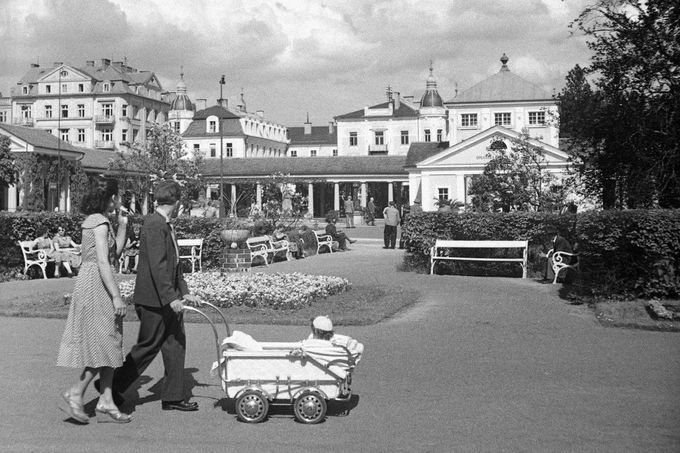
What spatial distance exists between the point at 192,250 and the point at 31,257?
3612 mm

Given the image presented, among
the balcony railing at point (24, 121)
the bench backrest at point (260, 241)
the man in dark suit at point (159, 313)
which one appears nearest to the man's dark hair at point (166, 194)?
the man in dark suit at point (159, 313)

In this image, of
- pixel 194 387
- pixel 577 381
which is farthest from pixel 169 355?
pixel 577 381

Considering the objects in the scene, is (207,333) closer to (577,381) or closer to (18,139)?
(577,381)

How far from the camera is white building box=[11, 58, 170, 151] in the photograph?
329 feet

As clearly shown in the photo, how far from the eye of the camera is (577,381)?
25.3 feet

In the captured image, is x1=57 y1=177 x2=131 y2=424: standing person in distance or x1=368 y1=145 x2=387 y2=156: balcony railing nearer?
x1=57 y1=177 x2=131 y2=424: standing person in distance

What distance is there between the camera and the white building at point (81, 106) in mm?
100312

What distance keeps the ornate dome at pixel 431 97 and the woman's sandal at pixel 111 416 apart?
9721 cm

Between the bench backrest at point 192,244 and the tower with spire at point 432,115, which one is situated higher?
the tower with spire at point 432,115

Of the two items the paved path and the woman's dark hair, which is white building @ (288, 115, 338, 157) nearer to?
the paved path

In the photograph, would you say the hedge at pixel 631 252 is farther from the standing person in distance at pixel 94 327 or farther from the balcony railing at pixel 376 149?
the balcony railing at pixel 376 149

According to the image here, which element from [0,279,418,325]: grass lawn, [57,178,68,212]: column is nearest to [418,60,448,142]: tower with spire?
[57,178,68,212]: column

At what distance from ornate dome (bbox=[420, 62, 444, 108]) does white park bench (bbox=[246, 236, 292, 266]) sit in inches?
3165

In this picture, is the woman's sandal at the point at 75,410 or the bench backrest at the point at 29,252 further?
the bench backrest at the point at 29,252
